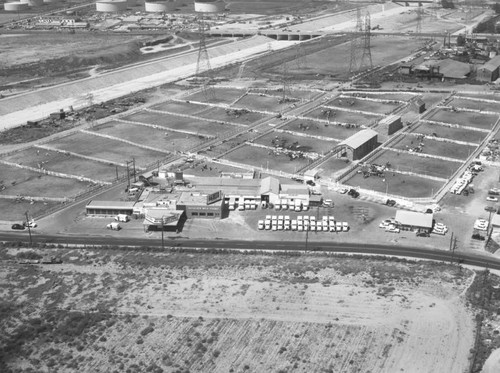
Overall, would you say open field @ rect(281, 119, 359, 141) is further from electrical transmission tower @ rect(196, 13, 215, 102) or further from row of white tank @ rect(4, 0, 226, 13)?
row of white tank @ rect(4, 0, 226, 13)

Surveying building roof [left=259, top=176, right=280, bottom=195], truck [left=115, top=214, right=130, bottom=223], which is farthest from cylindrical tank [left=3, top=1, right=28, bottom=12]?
building roof [left=259, top=176, right=280, bottom=195]

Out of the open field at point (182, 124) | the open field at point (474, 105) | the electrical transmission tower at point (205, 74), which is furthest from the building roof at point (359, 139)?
the electrical transmission tower at point (205, 74)

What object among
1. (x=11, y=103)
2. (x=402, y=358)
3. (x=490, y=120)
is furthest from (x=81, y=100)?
(x=402, y=358)

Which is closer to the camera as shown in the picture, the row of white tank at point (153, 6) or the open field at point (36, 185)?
the open field at point (36, 185)

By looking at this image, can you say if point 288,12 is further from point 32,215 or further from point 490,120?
point 32,215

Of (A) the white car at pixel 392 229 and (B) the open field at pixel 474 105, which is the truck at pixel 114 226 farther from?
(B) the open field at pixel 474 105
